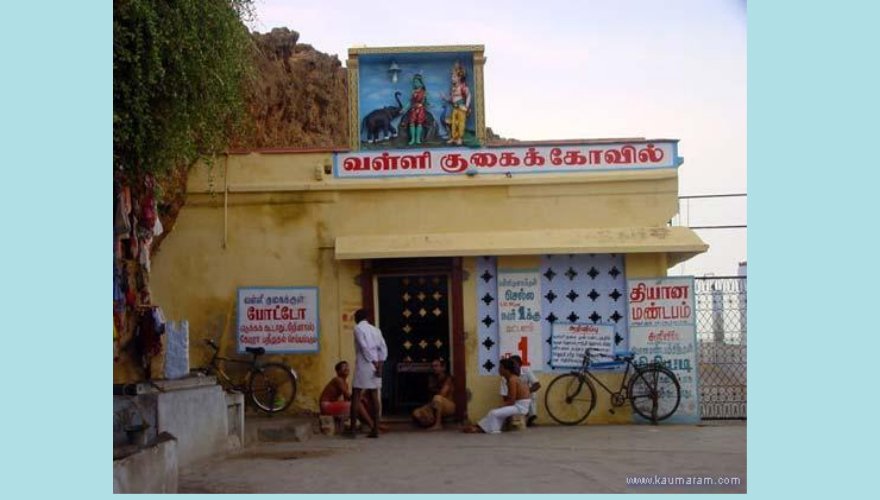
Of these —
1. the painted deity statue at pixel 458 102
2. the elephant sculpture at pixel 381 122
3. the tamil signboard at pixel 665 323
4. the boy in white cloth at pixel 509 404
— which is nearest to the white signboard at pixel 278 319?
the elephant sculpture at pixel 381 122

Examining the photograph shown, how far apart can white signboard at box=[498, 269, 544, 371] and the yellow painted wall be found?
28 centimetres

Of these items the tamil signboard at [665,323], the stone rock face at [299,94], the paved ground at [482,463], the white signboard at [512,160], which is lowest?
the paved ground at [482,463]

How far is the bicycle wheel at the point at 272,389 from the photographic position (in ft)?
43.5

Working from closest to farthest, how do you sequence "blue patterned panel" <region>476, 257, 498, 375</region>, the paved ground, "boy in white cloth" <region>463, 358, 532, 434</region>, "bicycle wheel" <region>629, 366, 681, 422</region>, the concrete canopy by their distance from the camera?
the paved ground, "boy in white cloth" <region>463, 358, 532, 434</region>, the concrete canopy, "bicycle wheel" <region>629, 366, 681, 422</region>, "blue patterned panel" <region>476, 257, 498, 375</region>

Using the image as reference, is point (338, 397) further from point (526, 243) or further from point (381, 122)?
point (381, 122)

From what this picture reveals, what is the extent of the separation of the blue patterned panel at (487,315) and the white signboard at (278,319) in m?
2.16

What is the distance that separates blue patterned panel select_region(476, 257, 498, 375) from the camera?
13391 millimetres

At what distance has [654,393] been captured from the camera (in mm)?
13141

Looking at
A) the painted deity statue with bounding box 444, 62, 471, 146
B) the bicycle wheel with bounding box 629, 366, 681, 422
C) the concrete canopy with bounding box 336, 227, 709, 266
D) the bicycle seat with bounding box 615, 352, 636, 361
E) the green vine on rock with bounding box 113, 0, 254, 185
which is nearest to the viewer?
the green vine on rock with bounding box 113, 0, 254, 185

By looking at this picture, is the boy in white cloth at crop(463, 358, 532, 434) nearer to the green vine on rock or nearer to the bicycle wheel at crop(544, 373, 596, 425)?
the bicycle wheel at crop(544, 373, 596, 425)

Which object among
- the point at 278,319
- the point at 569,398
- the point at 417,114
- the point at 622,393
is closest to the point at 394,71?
the point at 417,114

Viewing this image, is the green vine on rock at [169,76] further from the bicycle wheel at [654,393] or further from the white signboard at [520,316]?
the bicycle wheel at [654,393]

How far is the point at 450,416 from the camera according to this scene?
13234mm

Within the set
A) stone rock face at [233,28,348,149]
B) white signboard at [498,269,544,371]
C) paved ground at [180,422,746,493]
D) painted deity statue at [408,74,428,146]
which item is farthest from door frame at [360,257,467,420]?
stone rock face at [233,28,348,149]
